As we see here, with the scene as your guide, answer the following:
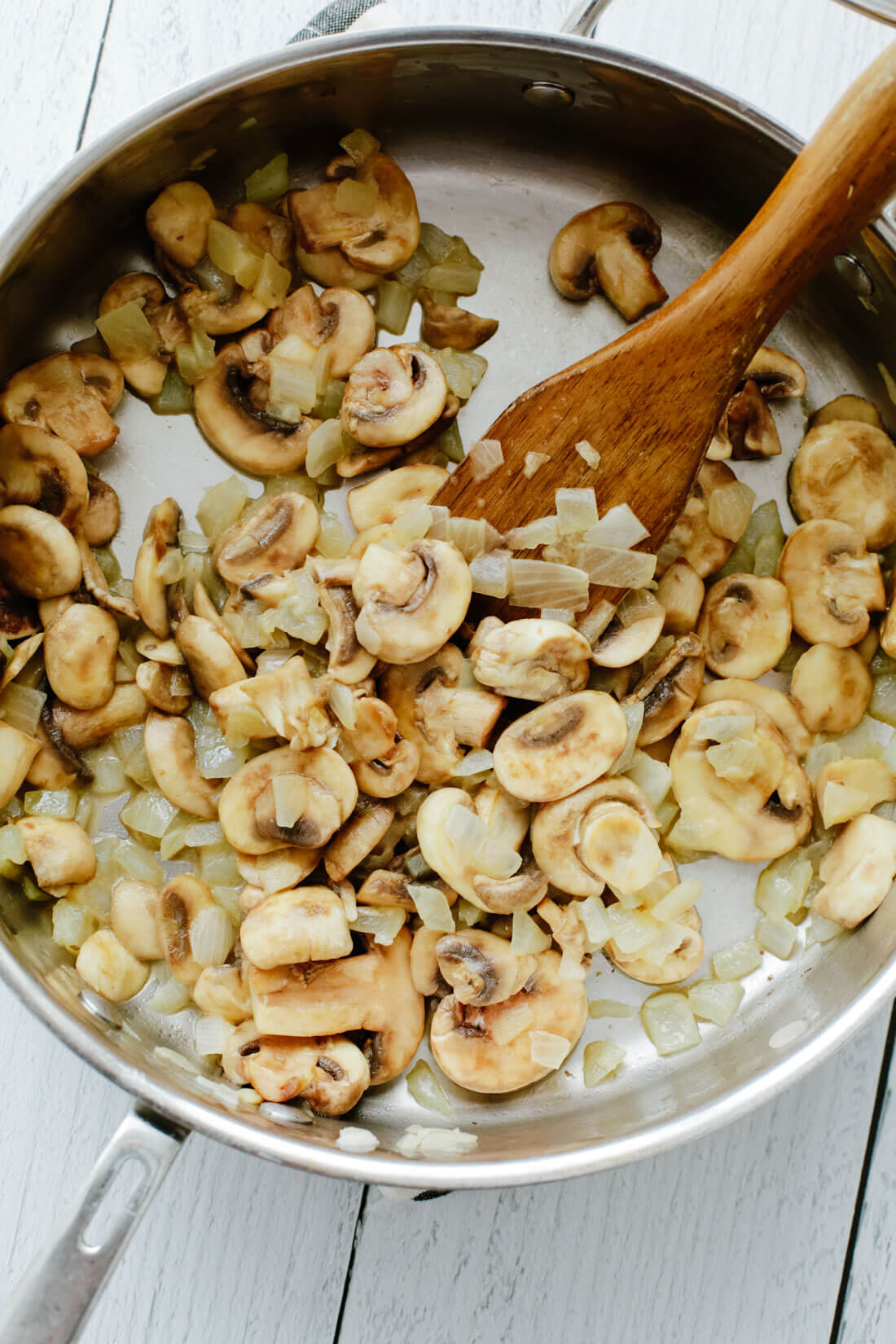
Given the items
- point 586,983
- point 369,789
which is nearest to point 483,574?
point 369,789

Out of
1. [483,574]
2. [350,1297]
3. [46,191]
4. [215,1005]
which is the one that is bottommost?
[350,1297]

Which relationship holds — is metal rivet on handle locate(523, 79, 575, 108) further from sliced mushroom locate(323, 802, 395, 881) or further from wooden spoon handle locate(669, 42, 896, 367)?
sliced mushroom locate(323, 802, 395, 881)

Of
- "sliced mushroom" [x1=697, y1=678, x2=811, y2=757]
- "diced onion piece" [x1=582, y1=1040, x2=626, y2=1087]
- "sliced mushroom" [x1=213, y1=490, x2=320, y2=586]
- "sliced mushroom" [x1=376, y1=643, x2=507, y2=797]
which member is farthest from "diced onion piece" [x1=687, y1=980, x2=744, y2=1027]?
"sliced mushroom" [x1=213, y1=490, x2=320, y2=586]

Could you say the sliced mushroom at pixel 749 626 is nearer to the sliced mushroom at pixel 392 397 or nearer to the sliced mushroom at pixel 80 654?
the sliced mushroom at pixel 392 397

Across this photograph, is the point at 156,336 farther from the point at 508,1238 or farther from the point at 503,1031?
the point at 508,1238

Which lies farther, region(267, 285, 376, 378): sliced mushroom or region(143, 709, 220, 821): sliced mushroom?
region(267, 285, 376, 378): sliced mushroom

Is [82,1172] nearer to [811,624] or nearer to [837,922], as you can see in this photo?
[837,922]

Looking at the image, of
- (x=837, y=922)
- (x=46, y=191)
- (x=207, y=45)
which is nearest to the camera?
(x=46, y=191)
